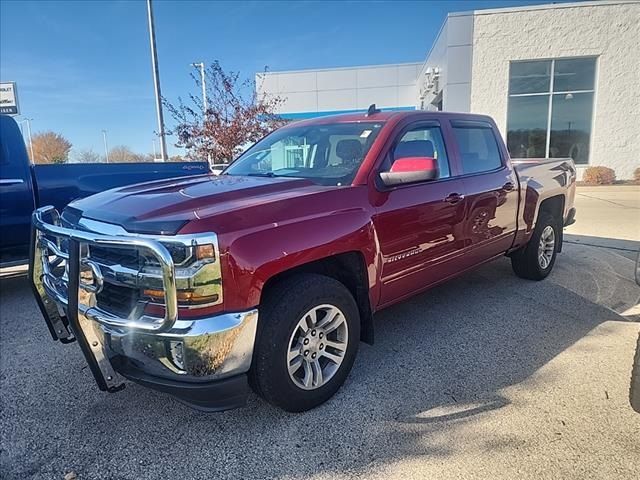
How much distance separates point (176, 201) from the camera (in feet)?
8.66

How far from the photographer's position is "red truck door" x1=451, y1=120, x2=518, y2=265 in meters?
4.04

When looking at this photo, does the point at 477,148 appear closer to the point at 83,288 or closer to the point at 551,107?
the point at 83,288

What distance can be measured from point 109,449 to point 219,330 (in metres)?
1.05

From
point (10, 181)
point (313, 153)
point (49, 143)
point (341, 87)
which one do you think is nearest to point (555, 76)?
point (341, 87)

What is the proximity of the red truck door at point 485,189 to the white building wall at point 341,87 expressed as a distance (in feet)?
61.8

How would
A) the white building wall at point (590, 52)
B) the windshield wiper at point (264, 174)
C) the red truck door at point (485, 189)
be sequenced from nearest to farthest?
the windshield wiper at point (264, 174), the red truck door at point (485, 189), the white building wall at point (590, 52)

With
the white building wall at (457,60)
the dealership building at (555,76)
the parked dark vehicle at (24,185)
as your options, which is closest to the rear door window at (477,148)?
the parked dark vehicle at (24,185)

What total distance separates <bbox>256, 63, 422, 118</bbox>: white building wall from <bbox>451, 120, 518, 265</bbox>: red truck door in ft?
61.8

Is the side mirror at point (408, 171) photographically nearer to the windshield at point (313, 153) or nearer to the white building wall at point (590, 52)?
the windshield at point (313, 153)

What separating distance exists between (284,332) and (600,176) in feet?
54.3

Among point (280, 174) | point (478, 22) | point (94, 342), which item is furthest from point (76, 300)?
point (478, 22)

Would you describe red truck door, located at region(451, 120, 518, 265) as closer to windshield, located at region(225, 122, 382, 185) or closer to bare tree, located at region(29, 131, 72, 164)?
windshield, located at region(225, 122, 382, 185)

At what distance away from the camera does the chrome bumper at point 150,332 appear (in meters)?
2.24

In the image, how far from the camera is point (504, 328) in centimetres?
409
